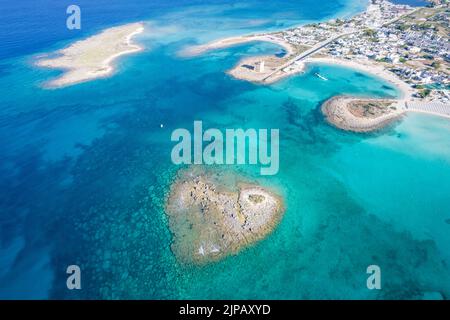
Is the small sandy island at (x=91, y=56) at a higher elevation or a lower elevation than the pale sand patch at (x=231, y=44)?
lower

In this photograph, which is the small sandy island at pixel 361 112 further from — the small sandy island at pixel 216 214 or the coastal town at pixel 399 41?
the small sandy island at pixel 216 214

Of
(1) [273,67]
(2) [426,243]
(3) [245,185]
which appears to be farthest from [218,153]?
(1) [273,67]

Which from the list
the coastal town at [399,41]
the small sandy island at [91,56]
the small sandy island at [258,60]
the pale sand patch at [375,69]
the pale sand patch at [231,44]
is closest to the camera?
the pale sand patch at [375,69]

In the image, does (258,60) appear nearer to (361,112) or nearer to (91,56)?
(361,112)

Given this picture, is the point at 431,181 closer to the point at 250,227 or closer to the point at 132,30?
the point at 250,227

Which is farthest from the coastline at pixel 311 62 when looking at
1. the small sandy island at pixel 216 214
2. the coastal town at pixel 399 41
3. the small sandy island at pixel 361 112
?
the small sandy island at pixel 216 214

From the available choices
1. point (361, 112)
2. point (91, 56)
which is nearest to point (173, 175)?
point (361, 112)

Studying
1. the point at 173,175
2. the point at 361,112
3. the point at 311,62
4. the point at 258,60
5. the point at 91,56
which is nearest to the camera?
the point at 173,175
